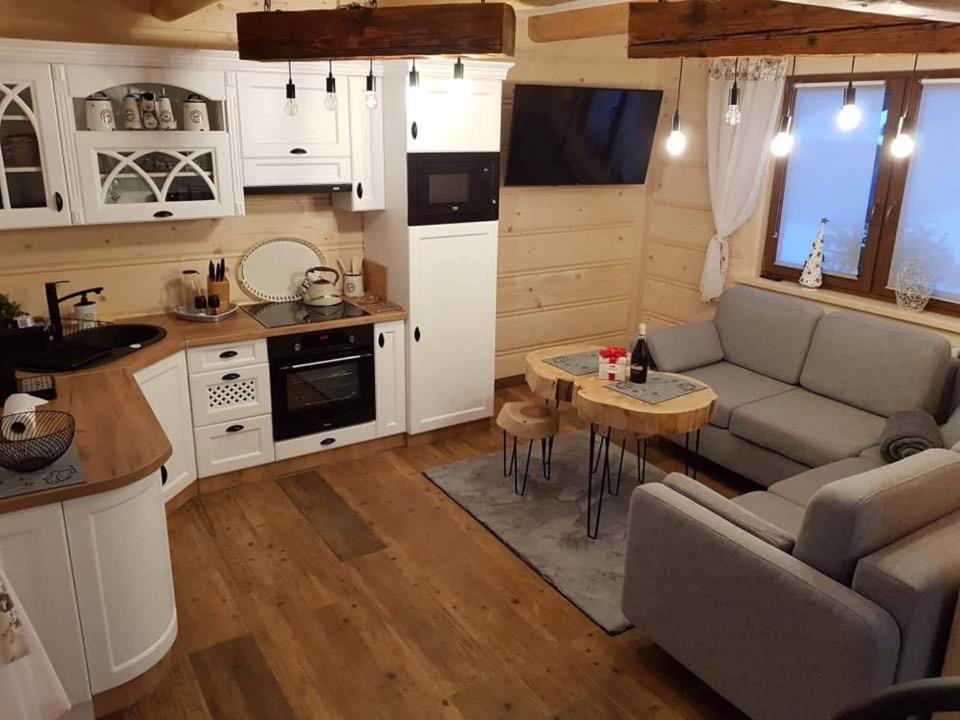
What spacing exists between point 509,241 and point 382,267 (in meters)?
1.15

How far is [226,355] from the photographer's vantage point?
390cm

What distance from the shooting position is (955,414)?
3625mm

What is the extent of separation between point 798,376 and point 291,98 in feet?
10.5

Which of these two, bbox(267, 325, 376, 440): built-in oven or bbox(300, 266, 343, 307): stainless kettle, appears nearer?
bbox(267, 325, 376, 440): built-in oven

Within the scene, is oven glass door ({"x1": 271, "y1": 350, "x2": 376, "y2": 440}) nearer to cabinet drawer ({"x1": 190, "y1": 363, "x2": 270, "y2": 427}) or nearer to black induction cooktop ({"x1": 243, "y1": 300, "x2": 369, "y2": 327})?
cabinet drawer ({"x1": 190, "y1": 363, "x2": 270, "y2": 427})

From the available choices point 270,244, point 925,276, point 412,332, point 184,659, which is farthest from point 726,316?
point 184,659

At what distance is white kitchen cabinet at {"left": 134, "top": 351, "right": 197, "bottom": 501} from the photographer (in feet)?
11.6

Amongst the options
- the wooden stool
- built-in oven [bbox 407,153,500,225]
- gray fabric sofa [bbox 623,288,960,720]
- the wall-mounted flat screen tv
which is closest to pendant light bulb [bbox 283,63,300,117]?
built-in oven [bbox 407,153,500,225]

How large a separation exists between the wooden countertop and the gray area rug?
3.81 ft

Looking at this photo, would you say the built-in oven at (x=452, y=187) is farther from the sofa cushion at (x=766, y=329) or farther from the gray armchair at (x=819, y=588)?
the gray armchair at (x=819, y=588)

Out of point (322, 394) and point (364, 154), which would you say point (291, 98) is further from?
point (322, 394)

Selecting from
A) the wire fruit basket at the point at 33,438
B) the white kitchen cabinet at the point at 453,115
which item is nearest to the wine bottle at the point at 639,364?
the white kitchen cabinet at the point at 453,115

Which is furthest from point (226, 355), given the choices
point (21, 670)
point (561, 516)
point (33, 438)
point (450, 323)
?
point (21, 670)

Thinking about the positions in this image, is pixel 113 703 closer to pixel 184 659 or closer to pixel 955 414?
pixel 184 659
